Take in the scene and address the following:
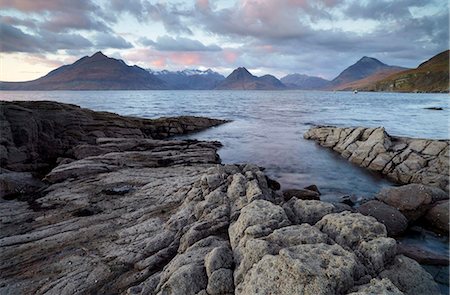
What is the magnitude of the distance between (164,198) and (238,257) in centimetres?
933

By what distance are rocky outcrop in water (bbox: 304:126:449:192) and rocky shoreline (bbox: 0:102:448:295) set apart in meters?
9.41

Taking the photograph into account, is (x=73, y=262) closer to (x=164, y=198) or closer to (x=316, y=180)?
(x=164, y=198)

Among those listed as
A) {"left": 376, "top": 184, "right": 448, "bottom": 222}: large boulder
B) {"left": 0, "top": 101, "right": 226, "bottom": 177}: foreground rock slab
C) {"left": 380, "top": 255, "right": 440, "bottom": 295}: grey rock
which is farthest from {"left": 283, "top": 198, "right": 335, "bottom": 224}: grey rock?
{"left": 0, "top": 101, "right": 226, "bottom": 177}: foreground rock slab

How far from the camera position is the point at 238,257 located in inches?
381

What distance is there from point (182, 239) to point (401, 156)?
89.4 ft

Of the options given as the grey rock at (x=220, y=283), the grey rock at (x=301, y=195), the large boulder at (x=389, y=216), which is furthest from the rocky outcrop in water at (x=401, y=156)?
the grey rock at (x=220, y=283)

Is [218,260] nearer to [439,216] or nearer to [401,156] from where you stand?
[439,216]

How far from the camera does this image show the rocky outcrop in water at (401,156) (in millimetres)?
27000

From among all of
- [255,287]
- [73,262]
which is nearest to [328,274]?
[255,287]

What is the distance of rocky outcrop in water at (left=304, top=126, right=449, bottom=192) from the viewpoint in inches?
1063

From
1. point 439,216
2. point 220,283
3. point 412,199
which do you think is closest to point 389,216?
point 412,199

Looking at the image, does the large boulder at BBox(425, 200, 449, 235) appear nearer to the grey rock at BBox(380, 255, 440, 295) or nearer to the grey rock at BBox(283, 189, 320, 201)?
the grey rock at BBox(283, 189, 320, 201)

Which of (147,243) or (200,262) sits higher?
(200,262)

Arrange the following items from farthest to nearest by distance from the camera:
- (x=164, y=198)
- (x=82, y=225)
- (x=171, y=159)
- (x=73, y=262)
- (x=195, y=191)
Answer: (x=171, y=159) < (x=164, y=198) < (x=195, y=191) < (x=82, y=225) < (x=73, y=262)
